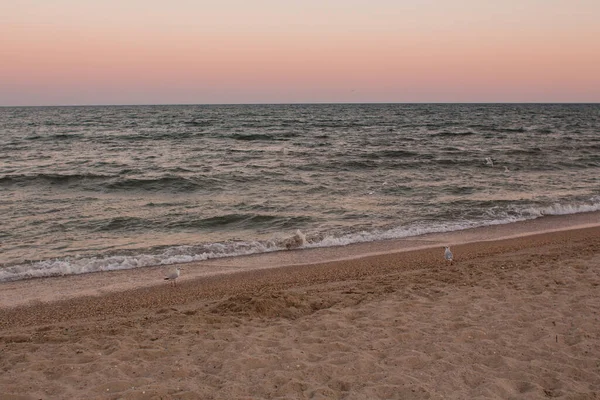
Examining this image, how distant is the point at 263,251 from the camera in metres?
10.3

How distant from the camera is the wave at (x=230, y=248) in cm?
891

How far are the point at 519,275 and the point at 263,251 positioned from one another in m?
4.97

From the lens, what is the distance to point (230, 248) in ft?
33.7

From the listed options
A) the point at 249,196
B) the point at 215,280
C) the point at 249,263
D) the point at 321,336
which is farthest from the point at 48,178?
the point at 321,336

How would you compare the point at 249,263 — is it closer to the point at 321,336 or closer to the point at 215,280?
the point at 215,280

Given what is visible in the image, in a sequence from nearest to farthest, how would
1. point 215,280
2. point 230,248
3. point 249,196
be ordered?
point 215,280 → point 230,248 → point 249,196

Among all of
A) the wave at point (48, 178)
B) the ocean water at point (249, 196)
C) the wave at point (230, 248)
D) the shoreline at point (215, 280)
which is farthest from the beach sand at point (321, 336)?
the wave at point (48, 178)

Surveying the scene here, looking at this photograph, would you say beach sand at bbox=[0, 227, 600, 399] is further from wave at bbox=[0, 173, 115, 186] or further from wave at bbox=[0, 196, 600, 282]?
wave at bbox=[0, 173, 115, 186]

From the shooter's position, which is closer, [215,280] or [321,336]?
[321,336]

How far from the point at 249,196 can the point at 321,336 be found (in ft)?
35.8

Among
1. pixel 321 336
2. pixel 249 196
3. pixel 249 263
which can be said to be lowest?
pixel 249 263

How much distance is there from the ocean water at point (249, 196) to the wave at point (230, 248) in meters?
0.03

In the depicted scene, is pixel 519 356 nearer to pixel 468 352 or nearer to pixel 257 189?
pixel 468 352

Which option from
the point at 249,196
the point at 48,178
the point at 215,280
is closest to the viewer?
the point at 215,280
